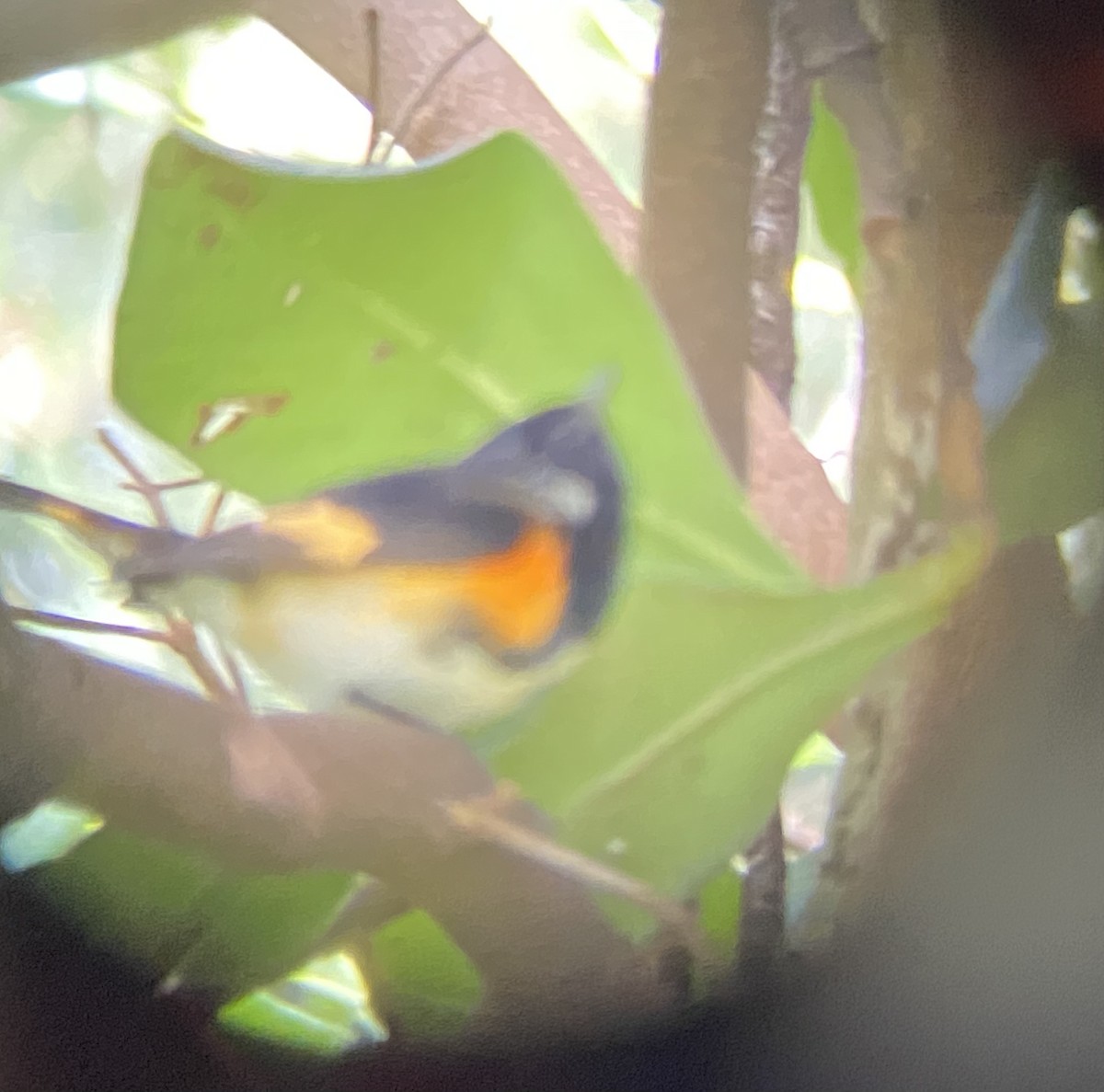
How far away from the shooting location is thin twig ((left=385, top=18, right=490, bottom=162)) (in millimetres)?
499

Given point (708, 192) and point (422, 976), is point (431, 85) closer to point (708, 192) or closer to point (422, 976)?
point (708, 192)

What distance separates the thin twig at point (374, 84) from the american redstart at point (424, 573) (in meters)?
0.18

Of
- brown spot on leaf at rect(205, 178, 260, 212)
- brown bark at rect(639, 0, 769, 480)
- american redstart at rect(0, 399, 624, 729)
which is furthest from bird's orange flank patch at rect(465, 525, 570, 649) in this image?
brown spot on leaf at rect(205, 178, 260, 212)

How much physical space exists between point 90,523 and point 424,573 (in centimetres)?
18

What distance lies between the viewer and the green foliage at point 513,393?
48cm

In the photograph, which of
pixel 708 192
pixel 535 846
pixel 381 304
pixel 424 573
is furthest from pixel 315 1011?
pixel 708 192

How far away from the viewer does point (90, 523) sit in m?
0.49

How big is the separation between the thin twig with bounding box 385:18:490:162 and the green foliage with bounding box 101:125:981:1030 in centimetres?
4

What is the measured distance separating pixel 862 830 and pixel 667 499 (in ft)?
0.78

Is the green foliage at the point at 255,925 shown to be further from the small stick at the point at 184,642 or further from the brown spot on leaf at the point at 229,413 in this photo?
the brown spot on leaf at the point at 229,413

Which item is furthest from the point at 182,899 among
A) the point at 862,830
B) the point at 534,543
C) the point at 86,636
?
the point at 862,830

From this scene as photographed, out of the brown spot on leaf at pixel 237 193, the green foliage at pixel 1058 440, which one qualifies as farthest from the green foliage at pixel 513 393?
the green foliage at pixel 1058 440

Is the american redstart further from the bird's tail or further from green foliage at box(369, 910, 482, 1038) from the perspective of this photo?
green foliage at box(369, 910, 482, 1038)

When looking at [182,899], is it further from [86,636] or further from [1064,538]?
[1064,538]
